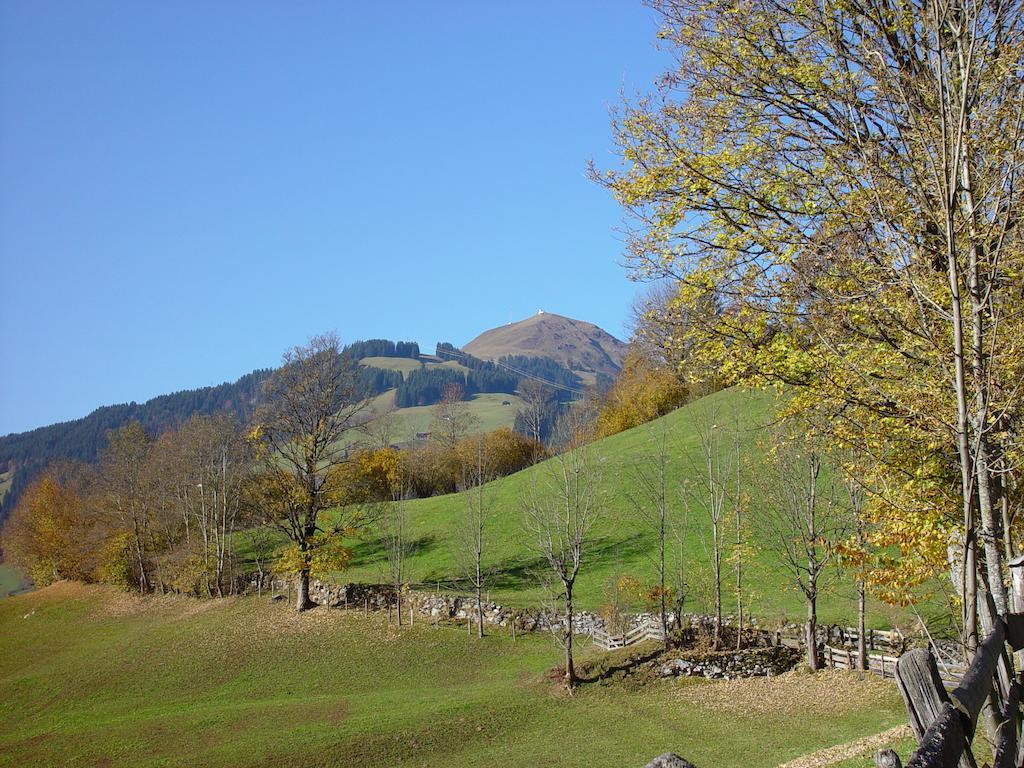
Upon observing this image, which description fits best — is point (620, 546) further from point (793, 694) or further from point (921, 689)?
point (921, 689)

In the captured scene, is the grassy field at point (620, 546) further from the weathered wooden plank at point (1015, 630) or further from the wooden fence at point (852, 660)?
the weathered wooden plank at point (1015, 630)

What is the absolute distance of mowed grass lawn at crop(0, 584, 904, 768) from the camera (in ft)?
62.1

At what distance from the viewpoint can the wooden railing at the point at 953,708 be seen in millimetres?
3211

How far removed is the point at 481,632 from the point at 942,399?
27.3 meters

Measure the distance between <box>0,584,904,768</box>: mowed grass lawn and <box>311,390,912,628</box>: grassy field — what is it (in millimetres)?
4787

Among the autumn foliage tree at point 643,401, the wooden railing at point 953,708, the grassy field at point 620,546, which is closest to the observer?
the wooden railing at point 953,708

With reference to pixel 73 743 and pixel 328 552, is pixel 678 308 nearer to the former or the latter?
pixel 73 743

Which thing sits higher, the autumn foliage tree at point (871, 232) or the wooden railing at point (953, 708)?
the autumn foliage tree at point (871, 232)

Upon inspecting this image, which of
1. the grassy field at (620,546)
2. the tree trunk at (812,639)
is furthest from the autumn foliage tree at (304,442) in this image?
the tree trunk at (812,639)

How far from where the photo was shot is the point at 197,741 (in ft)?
70.9

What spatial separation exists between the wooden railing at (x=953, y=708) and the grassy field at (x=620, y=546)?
748 inches

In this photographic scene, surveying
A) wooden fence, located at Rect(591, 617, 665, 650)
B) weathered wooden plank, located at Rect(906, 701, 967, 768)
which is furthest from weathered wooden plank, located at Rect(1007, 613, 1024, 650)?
wooden fence, located at Rect(591, 617, 665, 650)

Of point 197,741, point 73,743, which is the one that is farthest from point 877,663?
point 73,743

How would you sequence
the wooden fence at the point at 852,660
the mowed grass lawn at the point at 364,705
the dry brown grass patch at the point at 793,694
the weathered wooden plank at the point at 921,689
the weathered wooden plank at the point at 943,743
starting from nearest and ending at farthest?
the weathered wooden plank at the point at 943,743 < the weathered wooden plank at the point at 921,689 < the mowed grass lawn at the point at 364,705 < the dry brown grass patch at the point at 793,694 < the wooden fence at the point at 852,660
